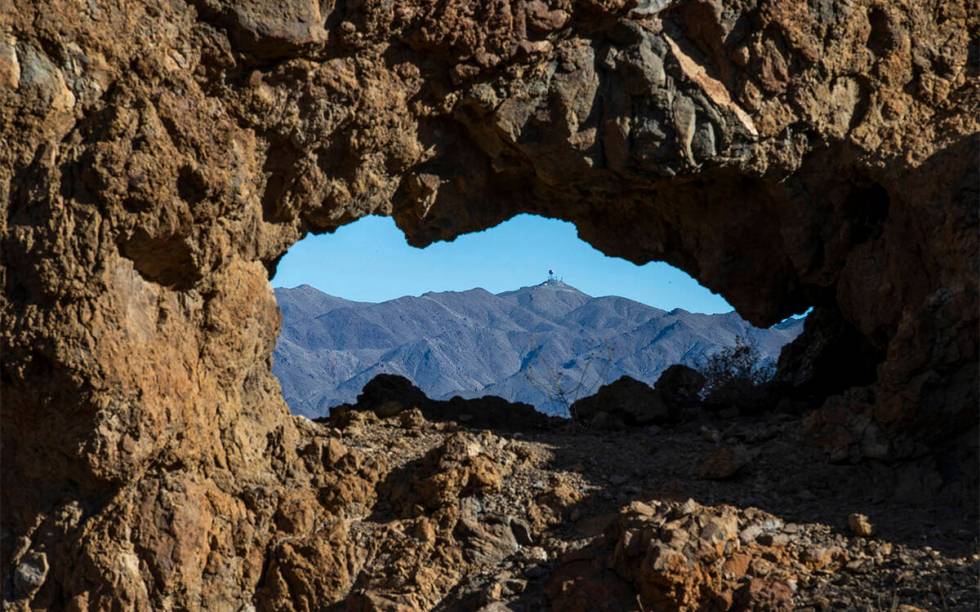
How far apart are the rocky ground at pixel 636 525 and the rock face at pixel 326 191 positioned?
0.48 m

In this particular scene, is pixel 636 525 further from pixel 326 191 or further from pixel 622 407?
pixel 622 407

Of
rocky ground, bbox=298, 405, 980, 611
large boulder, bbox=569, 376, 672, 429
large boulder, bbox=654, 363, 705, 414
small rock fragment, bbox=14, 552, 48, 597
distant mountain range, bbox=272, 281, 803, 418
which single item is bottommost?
small rock fragment, bbox=14, 552, 48, 597

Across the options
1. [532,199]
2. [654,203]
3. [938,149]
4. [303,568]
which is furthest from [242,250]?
[938,149]

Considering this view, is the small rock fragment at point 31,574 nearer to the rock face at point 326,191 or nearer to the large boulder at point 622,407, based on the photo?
the rock face at point 326,191

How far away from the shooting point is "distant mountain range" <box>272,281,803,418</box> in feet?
162

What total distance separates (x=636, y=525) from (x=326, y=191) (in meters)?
3.97

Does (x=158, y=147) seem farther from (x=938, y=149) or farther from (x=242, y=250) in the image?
(x=938, y=149)

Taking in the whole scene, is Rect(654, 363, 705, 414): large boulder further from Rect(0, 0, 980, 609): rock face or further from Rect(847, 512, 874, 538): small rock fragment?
Rect(847, 512, 874, 538): small rock fragment

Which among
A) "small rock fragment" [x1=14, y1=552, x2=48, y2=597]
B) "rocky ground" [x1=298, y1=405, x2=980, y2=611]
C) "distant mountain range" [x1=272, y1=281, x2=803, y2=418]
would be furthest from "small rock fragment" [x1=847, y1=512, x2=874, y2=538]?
"distant mountain range" [x1=272, y1=281, x2=803, y2=418]

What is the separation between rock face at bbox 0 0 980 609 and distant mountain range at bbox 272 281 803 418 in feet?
103

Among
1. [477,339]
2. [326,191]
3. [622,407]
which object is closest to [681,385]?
[622,407]

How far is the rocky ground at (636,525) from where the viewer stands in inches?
343

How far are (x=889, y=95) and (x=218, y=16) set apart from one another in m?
6.46

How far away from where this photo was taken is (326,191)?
10805 mm
